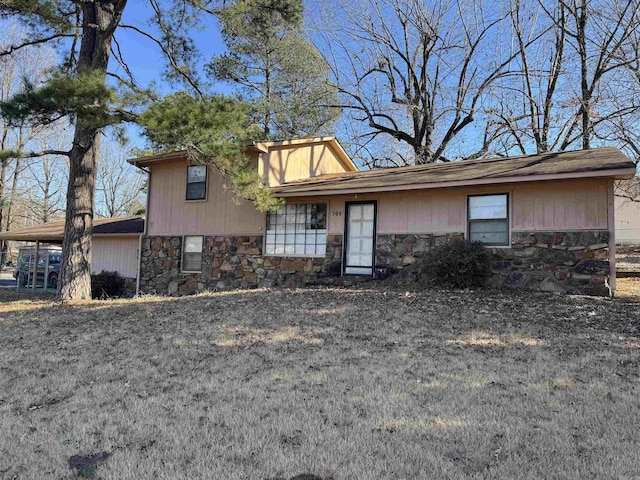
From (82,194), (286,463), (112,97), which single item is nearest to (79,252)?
(82,194)

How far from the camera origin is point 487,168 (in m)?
10.9

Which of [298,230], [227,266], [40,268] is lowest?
[40,268]

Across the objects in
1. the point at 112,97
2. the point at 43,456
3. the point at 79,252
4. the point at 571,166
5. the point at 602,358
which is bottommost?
the point at 43,456

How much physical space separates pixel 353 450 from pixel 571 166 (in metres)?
8.59

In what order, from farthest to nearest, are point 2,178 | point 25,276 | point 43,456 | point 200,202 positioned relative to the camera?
point 2,178
point 25,276
point 200,202
point 43,456

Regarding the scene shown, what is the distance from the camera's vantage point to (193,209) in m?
13.7

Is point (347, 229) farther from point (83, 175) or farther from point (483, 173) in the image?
point (83, 175)

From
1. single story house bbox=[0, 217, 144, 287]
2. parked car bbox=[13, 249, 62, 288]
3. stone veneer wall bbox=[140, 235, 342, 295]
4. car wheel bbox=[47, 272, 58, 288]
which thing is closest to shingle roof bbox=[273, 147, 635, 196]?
stone veneer wall bbox=[140, 235, 342, 295]

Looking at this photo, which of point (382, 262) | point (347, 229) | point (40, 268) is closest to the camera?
point (382, 262)

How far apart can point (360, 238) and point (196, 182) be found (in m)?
5.45

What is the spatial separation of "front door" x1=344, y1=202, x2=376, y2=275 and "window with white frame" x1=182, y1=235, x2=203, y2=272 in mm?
4618

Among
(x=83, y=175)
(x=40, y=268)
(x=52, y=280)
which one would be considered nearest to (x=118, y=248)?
(x=52, y=280)

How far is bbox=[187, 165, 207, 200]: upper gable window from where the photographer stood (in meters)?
13.6

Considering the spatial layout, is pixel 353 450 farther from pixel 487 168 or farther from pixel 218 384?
pixel 487 168
